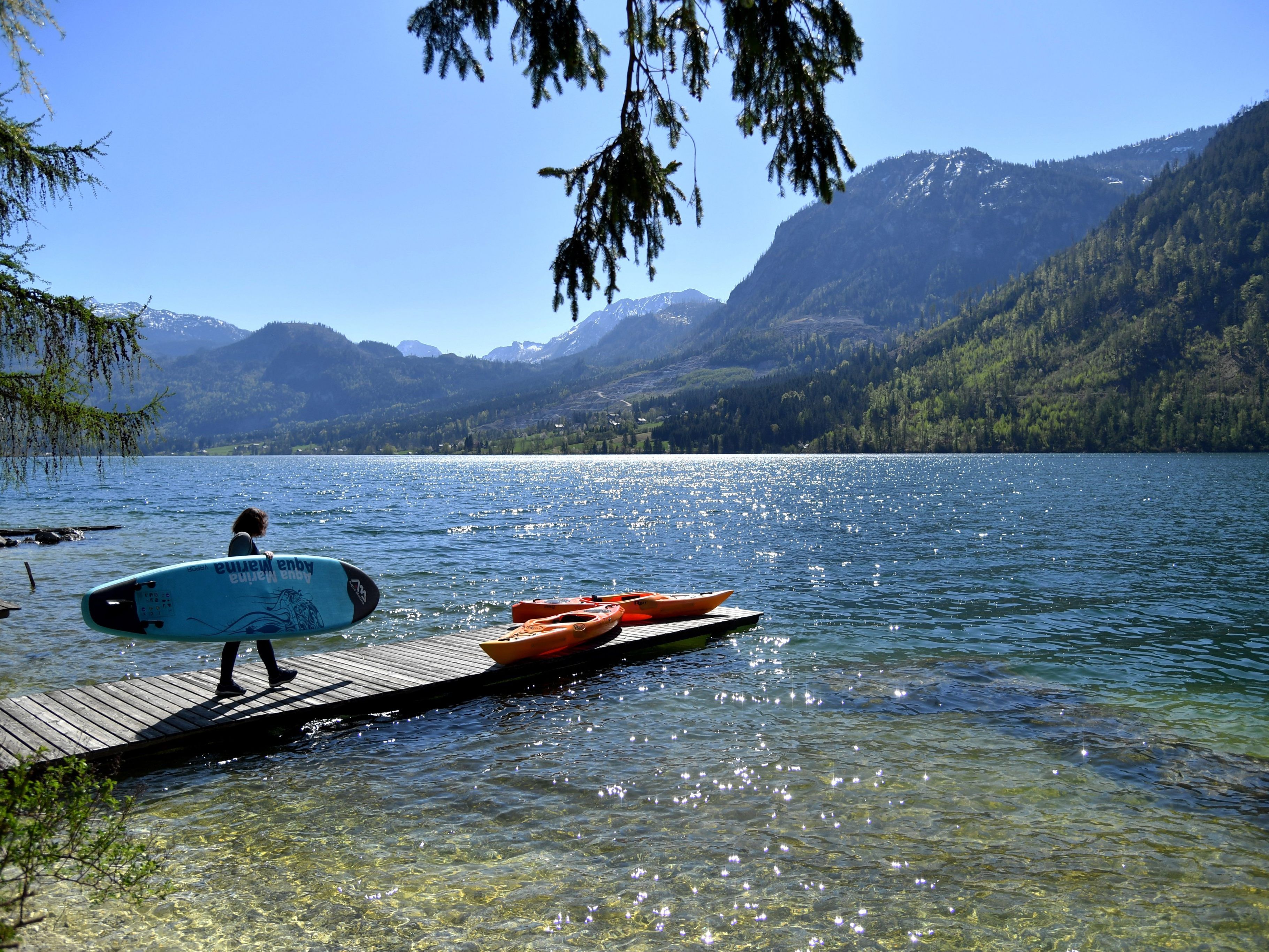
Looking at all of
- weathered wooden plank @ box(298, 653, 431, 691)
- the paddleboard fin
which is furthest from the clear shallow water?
the paddleboard fin

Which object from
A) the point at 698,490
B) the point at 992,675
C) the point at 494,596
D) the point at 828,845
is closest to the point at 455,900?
the point at 828,845

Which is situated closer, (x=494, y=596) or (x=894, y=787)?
(x=894, y=787)

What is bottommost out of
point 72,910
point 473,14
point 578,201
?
point 72,910

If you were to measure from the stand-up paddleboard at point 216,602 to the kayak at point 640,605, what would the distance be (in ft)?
21.3

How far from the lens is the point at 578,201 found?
8.71 meters

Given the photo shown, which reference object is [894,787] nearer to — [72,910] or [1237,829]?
[1237,829]

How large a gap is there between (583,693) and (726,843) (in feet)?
24.2

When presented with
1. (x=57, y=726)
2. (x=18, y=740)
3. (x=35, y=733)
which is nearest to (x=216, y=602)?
(x=57, y=726)

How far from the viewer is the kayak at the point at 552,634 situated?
54.7ft

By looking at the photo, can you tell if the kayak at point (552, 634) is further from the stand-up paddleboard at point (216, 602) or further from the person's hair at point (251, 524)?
the person's hair at point (251, 524)

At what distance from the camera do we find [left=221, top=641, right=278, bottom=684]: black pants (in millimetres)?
13594

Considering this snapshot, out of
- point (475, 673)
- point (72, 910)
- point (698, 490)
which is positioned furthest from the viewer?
point (698, 490)

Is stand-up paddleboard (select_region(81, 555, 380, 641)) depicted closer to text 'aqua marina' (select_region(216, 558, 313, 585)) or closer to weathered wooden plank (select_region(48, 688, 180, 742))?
text 'aqua marina' (select_region(216, 558, 313, 585))

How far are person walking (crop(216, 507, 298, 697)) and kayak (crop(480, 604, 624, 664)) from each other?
443 centimetres
